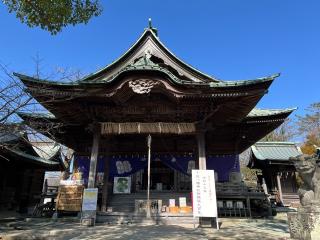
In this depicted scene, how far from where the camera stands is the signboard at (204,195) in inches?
407

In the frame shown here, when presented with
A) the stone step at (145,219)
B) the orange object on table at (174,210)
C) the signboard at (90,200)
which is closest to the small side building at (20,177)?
the signboard at (90,200)

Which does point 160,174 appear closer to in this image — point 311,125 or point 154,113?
point 154,113

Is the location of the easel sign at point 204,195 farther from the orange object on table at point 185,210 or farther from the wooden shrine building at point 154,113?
the orange object on table at point 185,210

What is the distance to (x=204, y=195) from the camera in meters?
10.6

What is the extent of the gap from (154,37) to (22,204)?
578 inches

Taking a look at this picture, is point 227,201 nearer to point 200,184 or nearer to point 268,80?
point 200,184

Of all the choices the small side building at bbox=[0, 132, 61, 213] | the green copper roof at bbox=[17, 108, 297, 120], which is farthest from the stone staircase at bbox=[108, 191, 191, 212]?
the small side building at bbox=[0, 132, 61, 213]

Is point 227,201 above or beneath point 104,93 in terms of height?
beneath

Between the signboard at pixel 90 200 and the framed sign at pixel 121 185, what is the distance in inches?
146

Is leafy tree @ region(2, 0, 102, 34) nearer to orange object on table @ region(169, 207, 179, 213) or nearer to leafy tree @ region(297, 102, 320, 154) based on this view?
orange object on table @ region(169, 207, 179, 213)

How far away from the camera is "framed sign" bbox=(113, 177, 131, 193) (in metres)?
15.0

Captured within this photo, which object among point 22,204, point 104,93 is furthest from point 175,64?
point 22,204

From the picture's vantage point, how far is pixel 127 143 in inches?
653

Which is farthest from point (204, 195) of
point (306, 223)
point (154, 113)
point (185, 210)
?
point (154, 113)
